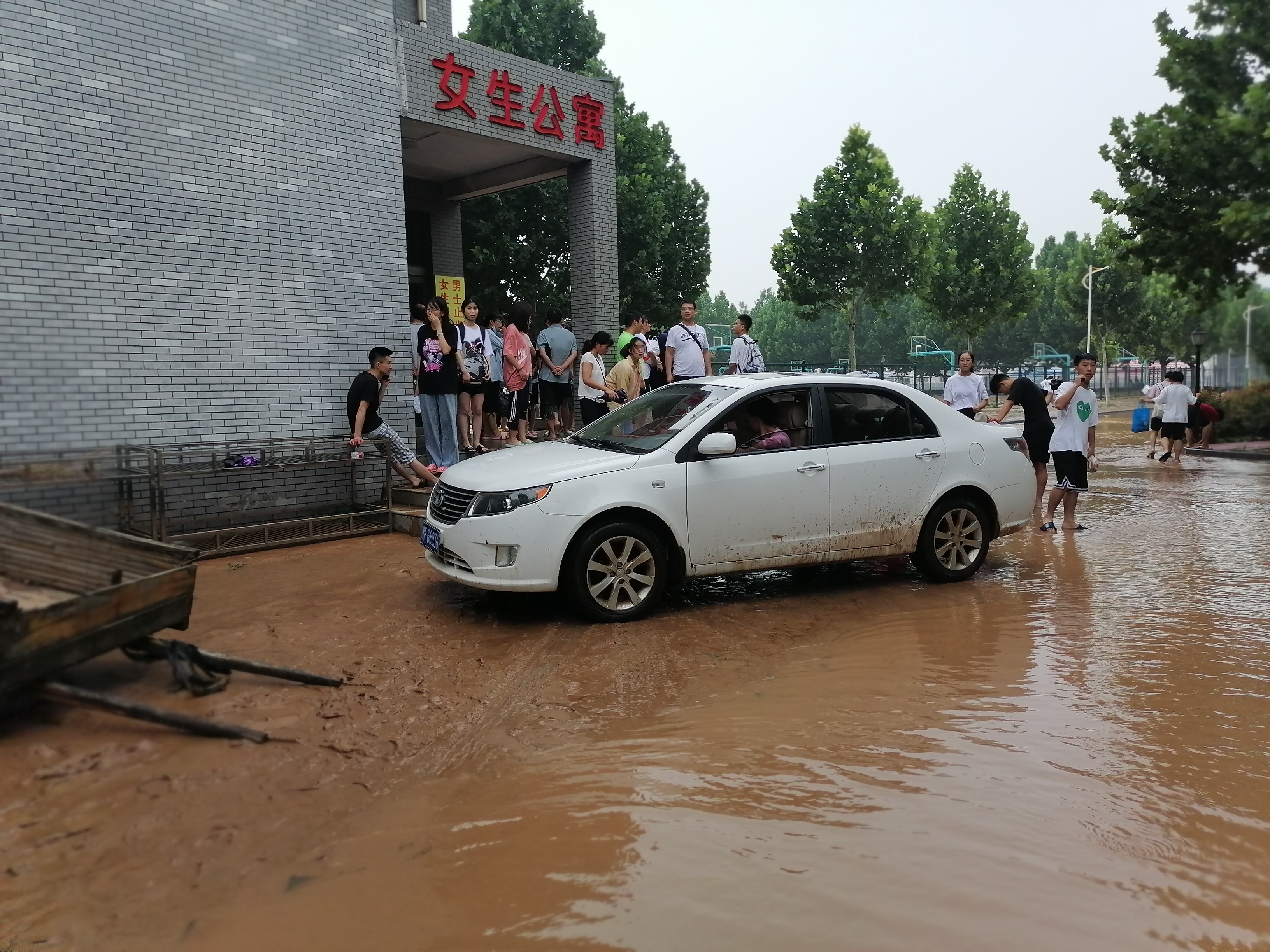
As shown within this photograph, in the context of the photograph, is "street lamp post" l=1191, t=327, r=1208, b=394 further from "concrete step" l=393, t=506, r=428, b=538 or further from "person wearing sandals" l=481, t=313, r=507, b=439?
"concrete step" l=393, t=506, r=428, b=538

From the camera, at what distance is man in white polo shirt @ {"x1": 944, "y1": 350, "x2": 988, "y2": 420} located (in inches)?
435

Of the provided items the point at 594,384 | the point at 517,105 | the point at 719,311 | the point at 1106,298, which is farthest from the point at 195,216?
the point at 719,311

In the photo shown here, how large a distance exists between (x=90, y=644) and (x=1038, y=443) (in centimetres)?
926

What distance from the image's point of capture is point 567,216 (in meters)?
25.8

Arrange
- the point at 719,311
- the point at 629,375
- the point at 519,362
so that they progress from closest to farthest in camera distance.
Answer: the point at 629,375 → the point at 519,362 → the point at 719,311

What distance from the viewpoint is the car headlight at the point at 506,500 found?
19.6ft

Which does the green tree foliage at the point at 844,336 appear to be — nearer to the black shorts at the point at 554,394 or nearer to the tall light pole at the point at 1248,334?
the tall light pole at the point at 1248,334

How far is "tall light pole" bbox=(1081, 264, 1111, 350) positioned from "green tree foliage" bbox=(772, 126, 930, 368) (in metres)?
15.0

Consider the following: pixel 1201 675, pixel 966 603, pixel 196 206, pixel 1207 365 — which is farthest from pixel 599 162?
pixel 1207 365

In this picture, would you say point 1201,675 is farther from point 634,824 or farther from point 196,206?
point 196,206

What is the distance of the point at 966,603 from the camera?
22.5 feet

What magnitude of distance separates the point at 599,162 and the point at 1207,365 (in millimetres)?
50036

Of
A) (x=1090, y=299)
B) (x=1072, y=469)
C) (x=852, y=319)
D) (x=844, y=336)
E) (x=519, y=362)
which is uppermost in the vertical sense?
(x=844, y=336)

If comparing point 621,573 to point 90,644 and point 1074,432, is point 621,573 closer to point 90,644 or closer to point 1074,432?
point 90,644
